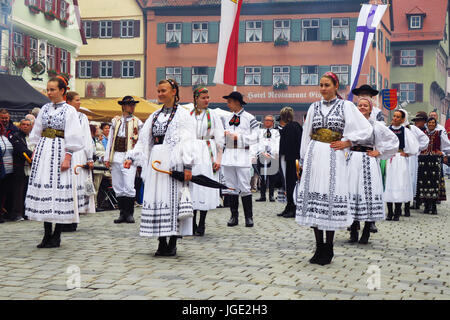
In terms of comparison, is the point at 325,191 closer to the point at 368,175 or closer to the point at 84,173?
the point at 368,175

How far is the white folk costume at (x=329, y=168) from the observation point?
690cm

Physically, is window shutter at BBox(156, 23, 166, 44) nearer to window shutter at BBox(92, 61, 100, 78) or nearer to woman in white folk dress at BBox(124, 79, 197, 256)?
window shutter at BBox(92, 61, 100, 78)

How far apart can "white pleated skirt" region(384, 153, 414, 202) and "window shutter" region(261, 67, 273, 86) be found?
32.0 meters

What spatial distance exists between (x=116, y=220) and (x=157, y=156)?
4.23m

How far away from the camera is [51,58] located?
32625mm

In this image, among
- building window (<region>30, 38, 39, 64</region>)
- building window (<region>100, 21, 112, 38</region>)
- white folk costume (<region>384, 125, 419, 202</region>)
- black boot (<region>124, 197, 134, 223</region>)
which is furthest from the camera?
building window (<region>100, 21, 112, 38</region>)

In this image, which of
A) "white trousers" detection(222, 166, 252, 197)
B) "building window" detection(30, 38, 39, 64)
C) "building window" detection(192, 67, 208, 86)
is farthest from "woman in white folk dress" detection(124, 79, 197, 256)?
"building window" detection(192, 67, 208, 86)

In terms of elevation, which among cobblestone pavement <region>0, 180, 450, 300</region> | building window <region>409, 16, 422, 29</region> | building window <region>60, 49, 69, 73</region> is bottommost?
cobblestone pavement <region>0, 180, 450, 300</region>

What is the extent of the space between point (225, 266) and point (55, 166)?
2529 mm

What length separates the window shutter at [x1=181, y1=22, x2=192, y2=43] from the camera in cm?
4566

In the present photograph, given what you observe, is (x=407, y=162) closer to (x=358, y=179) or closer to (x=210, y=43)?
(x=358, y=179)

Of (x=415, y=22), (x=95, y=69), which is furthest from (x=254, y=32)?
(x=415, y=22)
